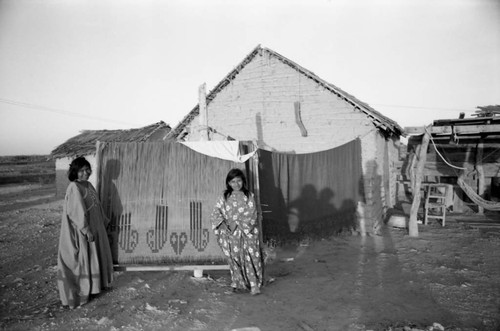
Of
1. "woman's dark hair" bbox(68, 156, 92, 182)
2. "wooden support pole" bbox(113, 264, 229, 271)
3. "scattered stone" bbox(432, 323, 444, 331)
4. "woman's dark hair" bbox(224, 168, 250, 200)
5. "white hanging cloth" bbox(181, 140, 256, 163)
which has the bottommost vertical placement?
"scattered stone" bbox(432, 323, 444, 331)

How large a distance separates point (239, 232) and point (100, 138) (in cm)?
1420

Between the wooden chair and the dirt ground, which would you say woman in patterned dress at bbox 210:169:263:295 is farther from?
the wooden chair

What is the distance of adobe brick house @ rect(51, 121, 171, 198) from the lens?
15.1m

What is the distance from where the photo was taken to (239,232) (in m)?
4.30

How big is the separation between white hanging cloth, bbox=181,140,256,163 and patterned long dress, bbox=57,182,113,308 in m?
1.61

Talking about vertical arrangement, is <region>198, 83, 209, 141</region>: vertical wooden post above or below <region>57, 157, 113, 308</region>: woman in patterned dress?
above

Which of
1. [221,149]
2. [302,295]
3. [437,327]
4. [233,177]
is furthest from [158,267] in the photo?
[437,327]

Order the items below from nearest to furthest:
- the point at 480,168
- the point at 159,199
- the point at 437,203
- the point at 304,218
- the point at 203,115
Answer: the point at 159,199 < the point at 203,115 < the point at 304,218 < the point at 437,203 < the point at 480,168

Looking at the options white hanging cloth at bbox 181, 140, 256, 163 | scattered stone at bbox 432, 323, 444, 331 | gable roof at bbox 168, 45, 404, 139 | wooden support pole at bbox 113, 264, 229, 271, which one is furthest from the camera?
gable roof at bbox 168, 45, 404, 139

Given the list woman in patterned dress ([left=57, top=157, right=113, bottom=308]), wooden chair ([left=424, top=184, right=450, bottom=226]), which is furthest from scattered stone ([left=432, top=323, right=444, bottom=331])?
wooden chair ([left=424, top=184, right=450, bottom=226])

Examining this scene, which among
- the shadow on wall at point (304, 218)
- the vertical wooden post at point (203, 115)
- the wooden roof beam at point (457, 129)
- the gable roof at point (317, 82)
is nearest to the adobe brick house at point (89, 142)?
the gable roof at point (317, 82)

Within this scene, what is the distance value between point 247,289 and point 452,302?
258 centimetres

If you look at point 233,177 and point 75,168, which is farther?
point 233,177

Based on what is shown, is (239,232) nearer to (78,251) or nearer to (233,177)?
(233,177)
